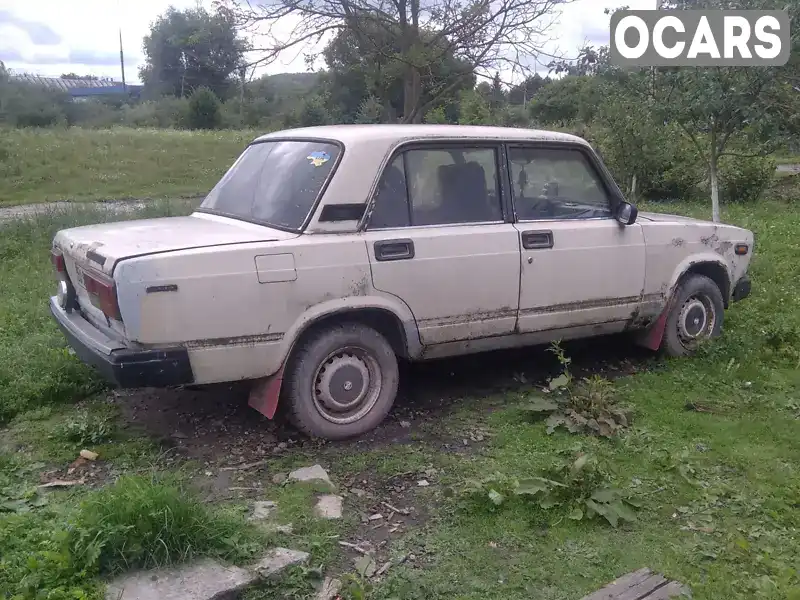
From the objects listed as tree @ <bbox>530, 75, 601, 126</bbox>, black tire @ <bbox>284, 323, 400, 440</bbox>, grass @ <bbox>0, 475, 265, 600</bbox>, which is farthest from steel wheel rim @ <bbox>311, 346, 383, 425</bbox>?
tree @ <bbox>530, 75, 601, 126</bbox>

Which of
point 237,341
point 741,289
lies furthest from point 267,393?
point 741,289

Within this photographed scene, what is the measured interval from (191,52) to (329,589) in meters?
10.2

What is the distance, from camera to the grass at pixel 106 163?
18.1 metres

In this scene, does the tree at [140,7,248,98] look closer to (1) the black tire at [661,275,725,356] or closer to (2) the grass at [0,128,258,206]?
(2) the grass at [0,128,258,206]

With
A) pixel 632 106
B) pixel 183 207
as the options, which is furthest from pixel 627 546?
pixel 632 106

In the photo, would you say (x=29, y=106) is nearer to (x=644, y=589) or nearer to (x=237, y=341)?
(x=237, y=341)

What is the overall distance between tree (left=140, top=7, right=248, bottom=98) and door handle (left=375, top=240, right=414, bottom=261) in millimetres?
4654

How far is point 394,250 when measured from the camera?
14.3 feet

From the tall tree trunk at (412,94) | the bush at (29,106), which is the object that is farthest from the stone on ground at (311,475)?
the bush at (29,106)

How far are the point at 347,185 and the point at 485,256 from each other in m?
0.97

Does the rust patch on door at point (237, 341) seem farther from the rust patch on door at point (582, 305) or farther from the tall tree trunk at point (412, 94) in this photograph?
the tall tree trunk at point (412, 94)

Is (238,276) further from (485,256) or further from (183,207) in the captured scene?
(183,207)

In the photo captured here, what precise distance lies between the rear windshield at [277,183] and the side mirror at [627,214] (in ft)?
6.95

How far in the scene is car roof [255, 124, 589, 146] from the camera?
4473 millimetres
